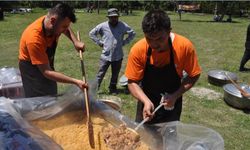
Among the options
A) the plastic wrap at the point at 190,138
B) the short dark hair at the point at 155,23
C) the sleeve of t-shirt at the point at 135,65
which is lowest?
the plastic wrap at the point at 190,138

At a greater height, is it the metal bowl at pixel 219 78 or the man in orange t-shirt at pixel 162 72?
the man in orange t-shirt at pixel 162 72

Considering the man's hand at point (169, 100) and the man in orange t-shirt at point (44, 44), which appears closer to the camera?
the man's hand at point (169, 100)

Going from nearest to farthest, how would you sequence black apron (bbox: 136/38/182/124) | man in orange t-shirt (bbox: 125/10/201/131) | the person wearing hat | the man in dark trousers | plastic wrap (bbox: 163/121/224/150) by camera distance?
plastic wrap (bbox: 163/121/224/150), man in orange t-shirt (bbox: 125/10/201/131), black apron (bbox: 136/38/182/124), the person wearing hat, the man in dark trousers

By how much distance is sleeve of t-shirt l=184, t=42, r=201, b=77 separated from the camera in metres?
2.85

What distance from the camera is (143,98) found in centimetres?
292

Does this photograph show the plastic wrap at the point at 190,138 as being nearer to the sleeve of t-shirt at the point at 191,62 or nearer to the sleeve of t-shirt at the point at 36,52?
the sleeve of t-shirt at the point at 191,62

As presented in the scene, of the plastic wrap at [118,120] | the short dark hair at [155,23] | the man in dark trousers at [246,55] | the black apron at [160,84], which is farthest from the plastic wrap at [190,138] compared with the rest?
the man in dark trousers at [246,55]

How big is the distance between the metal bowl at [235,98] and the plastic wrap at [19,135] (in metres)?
4.15

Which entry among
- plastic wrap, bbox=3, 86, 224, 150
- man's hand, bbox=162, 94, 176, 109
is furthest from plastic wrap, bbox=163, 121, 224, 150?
man's hand, bbox=162, 94, 176, 109

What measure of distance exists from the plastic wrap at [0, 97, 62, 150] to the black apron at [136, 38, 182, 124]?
1.00 m

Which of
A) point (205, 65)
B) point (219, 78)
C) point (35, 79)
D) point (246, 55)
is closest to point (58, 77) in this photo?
point (35, 79)

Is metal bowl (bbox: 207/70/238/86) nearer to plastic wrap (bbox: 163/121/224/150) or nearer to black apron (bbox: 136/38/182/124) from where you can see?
black apron (bbox: 136/38/182/124)

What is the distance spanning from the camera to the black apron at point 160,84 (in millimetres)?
2945

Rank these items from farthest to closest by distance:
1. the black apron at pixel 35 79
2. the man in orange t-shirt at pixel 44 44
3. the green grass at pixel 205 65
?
the green grass at pixel 205 65 → the black apron at pixel 35 79 → the man in orange t-shirt at pixel 44 44
